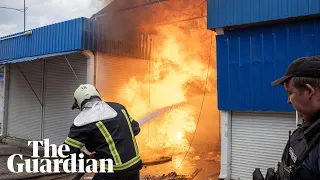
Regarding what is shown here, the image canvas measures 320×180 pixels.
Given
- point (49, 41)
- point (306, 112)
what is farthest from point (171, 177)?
point (49, 41)

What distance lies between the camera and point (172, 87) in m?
12.2

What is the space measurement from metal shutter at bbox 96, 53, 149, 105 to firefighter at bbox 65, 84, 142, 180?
22.5 ft

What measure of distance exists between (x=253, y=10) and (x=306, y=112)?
510cm

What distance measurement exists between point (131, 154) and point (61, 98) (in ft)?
29.7

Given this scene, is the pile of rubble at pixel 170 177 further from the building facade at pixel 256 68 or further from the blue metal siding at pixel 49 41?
the blue metal siding at pixel 49 41

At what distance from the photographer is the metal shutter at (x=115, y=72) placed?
1038cm

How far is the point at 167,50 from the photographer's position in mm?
12000

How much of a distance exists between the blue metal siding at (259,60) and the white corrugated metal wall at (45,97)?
18.7ft

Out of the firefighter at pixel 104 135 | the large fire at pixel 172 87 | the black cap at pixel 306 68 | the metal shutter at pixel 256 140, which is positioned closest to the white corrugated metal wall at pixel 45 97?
the large fire at pixel 172 87

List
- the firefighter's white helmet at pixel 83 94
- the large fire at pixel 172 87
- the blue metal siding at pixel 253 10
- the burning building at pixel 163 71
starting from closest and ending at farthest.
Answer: the firefighter's white helmet at pixel 83 94 < the blue metal siding at pixel 253 10 < the burning building at pixel 163 71 < the large fire at pixel 172 87

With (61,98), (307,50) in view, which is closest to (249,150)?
(307,50)

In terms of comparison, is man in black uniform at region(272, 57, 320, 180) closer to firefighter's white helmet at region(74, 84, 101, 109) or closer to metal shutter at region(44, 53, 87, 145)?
firefighter's white helmet at region(74, 84, 101, 109)

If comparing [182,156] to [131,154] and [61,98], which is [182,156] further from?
[131,154]

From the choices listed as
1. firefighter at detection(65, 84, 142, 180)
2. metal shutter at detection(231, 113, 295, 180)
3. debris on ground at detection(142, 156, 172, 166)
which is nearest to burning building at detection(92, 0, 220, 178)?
debris on ground at detection(142, 156, 172, 166)
